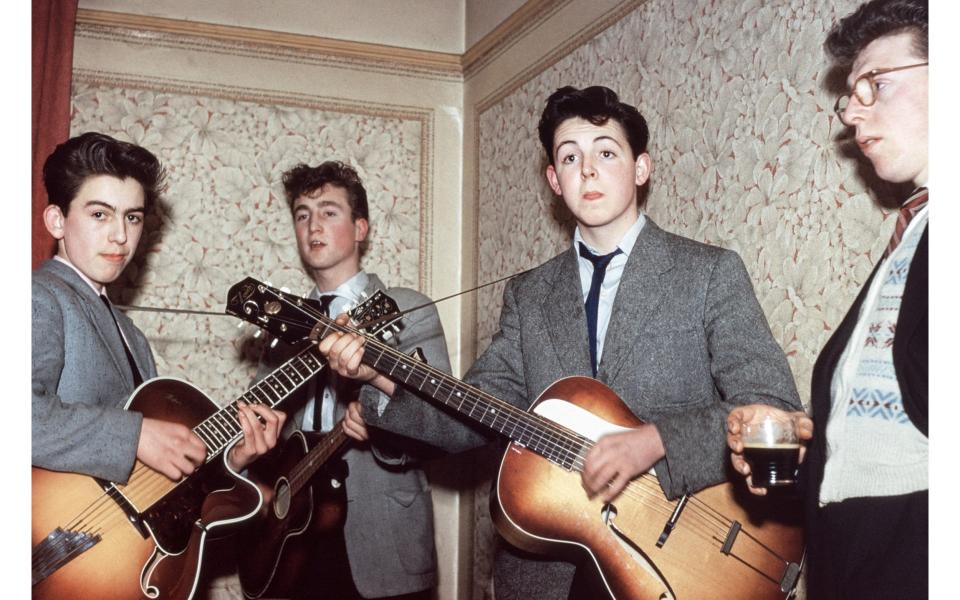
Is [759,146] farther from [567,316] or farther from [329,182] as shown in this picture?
[329,182]

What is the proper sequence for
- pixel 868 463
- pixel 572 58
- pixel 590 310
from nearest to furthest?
pixel 868 463 < pixel 590 310 < pixel 572 58

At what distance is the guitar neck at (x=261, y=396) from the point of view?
7.30ft

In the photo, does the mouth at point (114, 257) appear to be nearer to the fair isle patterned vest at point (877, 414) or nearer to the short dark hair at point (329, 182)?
the short dark hair at point (329, 182)

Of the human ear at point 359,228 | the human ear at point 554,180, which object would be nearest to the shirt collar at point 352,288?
the human ear at point 359,228

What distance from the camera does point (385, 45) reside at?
13.6 feet

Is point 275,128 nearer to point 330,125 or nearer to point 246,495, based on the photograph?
point 330,125

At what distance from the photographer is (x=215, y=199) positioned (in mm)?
3785

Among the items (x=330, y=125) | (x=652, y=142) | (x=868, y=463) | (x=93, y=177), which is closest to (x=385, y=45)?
(x=330, y=125)

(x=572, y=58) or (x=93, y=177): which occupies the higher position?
(x=572, y=58)

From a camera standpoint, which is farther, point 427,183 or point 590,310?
point 427,183

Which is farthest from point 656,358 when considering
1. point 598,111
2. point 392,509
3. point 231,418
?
point 392,509

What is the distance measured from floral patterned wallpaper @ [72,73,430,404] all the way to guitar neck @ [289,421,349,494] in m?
1.12

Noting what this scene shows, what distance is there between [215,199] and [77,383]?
180 centimetres

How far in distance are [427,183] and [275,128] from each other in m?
0.72
